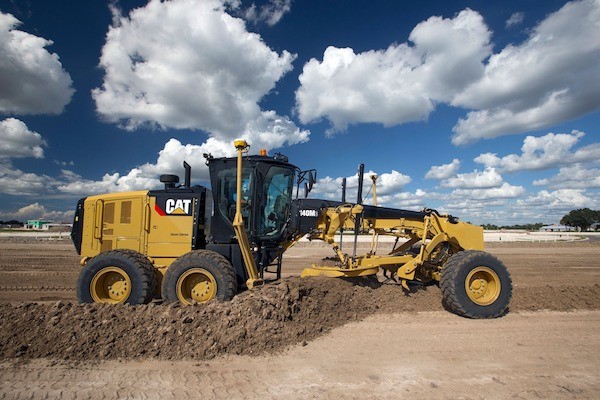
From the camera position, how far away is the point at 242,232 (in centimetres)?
650

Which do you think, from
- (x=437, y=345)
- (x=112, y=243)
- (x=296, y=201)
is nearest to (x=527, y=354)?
(x=437, y=345)

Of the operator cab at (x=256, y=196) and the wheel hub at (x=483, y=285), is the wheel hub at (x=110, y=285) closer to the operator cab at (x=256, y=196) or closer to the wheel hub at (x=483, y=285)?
the operator cab at (x=256, y=196)

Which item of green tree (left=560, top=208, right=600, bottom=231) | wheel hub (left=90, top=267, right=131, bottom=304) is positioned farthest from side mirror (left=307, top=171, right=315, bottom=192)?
green tree (left=560, top=208, right=600, bottom=231)

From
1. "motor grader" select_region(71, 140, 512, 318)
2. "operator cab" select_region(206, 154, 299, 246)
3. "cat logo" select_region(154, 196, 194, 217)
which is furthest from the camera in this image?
"cat logo" select_region(154, 196, 194, 217)

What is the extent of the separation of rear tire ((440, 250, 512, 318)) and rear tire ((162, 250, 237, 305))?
13.1 feet

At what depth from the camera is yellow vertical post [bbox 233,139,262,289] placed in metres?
6.41

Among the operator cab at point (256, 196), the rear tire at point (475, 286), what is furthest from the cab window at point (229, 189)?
the rear tire at point (475, 286)

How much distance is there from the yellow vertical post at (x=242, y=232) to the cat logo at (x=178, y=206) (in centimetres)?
130

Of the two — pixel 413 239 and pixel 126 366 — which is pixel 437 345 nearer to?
pixel 413 239

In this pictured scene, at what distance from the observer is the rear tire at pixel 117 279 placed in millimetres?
6598

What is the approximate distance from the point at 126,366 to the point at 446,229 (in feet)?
20.3

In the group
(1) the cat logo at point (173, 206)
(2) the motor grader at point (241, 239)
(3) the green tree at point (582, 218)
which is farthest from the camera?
(3) the green tree at point (582, 218)

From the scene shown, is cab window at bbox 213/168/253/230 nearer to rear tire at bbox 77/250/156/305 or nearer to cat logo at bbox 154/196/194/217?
cat logo at bbox 154/196/194/217

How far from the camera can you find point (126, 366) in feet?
A: 14.7
